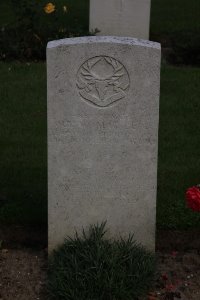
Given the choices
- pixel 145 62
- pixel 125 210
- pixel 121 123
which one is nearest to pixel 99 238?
pixel 125 210

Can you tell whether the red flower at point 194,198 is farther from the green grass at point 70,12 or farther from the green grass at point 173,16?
the green grass at point 70,12

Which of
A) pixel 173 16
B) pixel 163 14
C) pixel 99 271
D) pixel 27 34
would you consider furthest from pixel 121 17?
pixel 99 271

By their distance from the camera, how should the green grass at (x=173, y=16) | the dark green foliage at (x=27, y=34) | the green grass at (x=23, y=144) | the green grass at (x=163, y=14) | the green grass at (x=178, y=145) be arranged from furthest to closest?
the green grass at (x=163, y=14), the green grass at (x=173, y=16), the dark green foliage at (x=27, y=34), the green grass at (x=23, y=144), the green grass at (x=178, y=145)

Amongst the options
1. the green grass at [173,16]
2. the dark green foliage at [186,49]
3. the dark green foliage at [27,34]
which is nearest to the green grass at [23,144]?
the dark green foliage at [27,34]

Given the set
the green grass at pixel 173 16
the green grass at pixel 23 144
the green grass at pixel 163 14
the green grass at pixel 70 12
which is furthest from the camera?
the green grass at pixel 70 12

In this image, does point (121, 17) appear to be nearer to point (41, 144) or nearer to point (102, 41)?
point (41, 144)

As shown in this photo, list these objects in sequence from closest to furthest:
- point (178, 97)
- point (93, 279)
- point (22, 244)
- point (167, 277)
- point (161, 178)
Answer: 1. point (93, 279)
2. point (167, 277)
3. point (22, 244)
4. point (161, 178)
5. point (178, 97)

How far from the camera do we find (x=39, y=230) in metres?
5.63

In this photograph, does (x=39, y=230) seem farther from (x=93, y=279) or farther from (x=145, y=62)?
(x=145, y=62)

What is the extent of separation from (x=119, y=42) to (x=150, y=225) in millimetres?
1198

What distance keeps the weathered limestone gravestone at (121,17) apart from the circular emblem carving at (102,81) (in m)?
6.52

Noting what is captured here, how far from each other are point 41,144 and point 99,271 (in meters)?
3.01

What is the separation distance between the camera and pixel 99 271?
4.56 metres

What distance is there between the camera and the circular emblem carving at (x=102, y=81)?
464 cm
